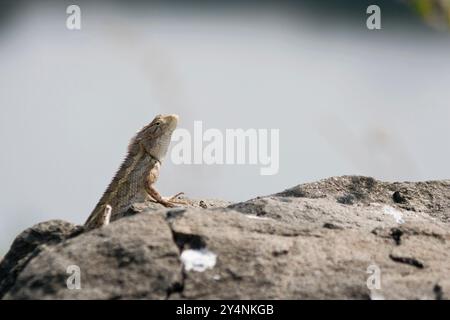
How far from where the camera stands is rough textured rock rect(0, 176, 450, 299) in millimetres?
8711

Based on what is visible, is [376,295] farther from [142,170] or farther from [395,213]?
[142,170]

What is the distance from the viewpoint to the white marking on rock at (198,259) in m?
8.88

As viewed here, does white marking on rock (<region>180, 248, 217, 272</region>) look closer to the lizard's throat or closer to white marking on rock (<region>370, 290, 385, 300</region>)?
white marking on rock (<region>370, 290, 385, 300</region>)

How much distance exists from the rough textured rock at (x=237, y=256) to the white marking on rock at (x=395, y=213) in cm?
28

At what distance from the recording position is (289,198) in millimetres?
10648

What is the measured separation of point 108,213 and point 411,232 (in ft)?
10.9

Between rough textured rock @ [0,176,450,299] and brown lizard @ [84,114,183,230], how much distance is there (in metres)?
3.31

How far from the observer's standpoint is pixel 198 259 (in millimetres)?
8961

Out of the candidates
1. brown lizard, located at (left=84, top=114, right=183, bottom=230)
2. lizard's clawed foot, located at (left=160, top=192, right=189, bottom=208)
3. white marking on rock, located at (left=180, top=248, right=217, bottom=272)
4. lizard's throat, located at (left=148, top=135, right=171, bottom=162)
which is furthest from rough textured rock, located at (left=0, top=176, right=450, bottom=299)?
lizard's throat, located at (left=148, top=135, right=171, bottom=162)
